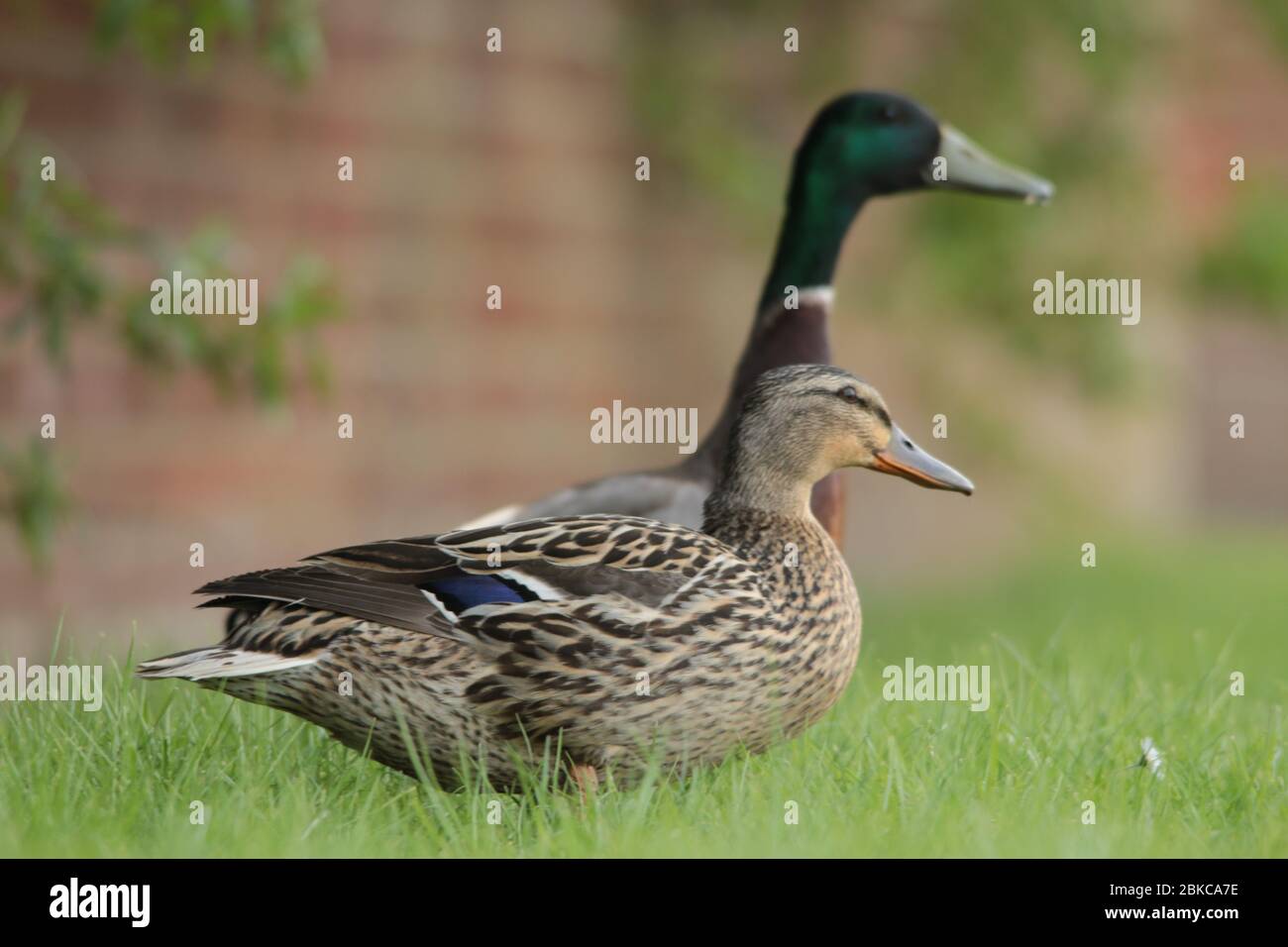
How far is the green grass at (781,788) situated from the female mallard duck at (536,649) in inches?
4.4

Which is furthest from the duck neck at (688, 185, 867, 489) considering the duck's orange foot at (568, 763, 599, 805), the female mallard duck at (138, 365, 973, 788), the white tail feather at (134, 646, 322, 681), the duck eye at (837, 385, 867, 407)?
the white tail feather at (134, 646, 322, 681)

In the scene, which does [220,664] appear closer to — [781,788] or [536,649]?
[536,649]

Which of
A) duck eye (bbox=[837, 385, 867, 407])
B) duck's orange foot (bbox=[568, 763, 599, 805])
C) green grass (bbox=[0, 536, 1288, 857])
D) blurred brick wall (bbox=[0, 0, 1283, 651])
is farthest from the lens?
blurred brick wall (bbox=[0, 0, 1283, 651])

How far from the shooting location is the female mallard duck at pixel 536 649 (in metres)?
3.12

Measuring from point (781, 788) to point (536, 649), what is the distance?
0.52 metres

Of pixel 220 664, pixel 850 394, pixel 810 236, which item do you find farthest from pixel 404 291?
pixel 220 664

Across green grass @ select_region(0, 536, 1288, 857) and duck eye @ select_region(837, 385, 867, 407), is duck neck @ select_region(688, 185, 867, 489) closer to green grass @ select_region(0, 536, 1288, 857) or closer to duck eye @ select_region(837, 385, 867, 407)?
green grass @ select_region(0, 536, 1288, 857)

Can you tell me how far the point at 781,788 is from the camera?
327 cm

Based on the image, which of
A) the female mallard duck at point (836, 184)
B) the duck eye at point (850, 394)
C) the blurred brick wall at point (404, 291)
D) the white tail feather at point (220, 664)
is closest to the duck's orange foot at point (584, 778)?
the white tail feather at point (220, 664)

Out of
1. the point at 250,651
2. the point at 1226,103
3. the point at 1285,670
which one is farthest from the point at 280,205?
the point at 1226,103

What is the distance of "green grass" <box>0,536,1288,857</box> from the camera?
9.62 feet

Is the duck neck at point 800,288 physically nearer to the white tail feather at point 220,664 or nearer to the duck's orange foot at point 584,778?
the duck's orange foot at point 584,778

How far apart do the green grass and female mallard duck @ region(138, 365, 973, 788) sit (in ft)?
0.37
